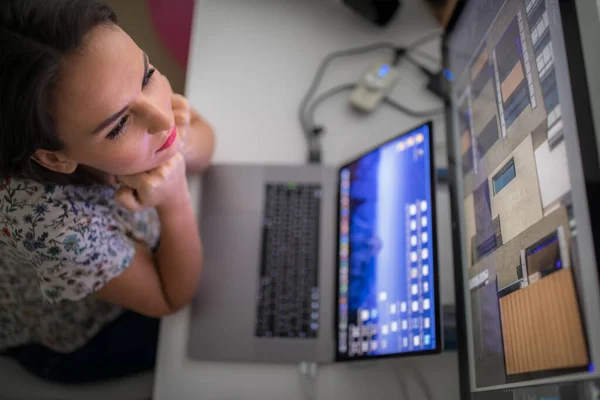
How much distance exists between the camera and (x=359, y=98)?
37.7 inches

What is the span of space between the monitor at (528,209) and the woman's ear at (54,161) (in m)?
0.51

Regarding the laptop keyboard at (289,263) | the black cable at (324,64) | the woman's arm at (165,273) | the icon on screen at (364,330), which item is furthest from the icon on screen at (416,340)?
the black cable at (324,64)

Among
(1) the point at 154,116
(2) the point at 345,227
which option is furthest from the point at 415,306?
(1) the point at 154,116

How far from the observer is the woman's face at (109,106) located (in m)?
0.40

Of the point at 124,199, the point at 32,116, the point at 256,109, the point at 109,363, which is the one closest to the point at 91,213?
the point at 124,199

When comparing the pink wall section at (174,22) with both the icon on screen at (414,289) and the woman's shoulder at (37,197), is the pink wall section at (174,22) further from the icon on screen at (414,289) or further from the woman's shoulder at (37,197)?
the icon on screen at (414,289)

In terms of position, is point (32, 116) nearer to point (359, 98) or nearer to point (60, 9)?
point (60, 9)

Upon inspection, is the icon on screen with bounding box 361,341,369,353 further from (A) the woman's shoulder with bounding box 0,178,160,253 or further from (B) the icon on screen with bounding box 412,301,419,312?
(A) the woman's shoulder with bounding box 0,178,160,253

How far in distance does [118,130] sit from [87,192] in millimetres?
208

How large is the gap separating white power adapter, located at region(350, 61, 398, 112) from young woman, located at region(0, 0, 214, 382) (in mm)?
328

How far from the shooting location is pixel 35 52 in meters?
0.38

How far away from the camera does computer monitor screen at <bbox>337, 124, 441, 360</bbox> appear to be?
67 centimetres

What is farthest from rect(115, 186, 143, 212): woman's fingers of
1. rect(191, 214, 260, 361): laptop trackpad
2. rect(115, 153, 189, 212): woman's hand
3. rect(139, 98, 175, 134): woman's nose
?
rect(191, 214, 260, 361): laptop trackpad

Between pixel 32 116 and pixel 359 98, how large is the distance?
2.24 ft
